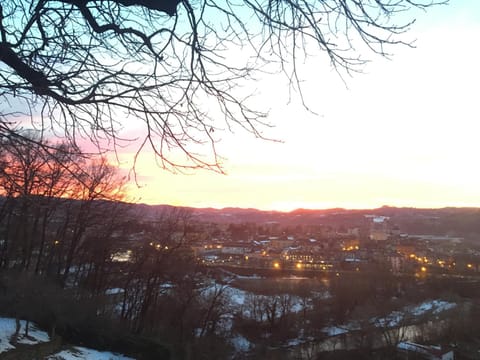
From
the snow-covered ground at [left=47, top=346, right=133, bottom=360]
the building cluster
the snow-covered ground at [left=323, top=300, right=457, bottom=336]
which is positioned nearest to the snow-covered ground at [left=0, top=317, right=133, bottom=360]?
the snow-covered ground at [left=47, top=346, right=133, bottom=360]

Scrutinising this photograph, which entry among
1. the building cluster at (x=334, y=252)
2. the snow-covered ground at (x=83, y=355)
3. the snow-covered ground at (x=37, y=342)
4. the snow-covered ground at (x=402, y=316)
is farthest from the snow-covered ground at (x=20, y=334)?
the building cluster at (x=334, y=252)

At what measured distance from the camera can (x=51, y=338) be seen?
12195mm

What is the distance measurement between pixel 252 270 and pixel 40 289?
3687 cm

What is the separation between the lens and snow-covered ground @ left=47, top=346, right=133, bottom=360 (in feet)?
36.6

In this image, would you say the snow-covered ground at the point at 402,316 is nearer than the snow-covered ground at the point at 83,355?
No

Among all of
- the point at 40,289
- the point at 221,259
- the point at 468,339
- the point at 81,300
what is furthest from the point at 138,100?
the point at 221,259

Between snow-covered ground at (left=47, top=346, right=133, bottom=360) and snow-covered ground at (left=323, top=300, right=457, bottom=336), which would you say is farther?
snow-covered ground at (left=323, top=300, right=457, bottom=336)

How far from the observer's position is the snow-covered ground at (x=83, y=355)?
36.6ft

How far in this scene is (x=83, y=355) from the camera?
12.2 meters

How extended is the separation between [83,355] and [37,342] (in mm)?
1335

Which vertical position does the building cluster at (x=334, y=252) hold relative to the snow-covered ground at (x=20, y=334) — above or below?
below

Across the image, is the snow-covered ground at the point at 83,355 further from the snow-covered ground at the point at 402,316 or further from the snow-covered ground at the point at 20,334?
the snow-covered ground at the point at 402,316

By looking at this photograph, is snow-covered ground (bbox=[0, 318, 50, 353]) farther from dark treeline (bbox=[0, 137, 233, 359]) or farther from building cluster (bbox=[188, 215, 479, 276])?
building cluster (bbox=[188, 215, 479, 276])

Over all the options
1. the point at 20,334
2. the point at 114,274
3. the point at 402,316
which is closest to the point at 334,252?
the point at 402,316
